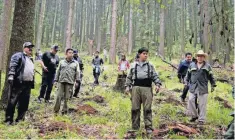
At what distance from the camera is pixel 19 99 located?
8.08 m

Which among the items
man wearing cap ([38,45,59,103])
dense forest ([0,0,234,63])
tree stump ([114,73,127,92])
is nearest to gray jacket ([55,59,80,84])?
man wearing cap ([38,45,59,103])

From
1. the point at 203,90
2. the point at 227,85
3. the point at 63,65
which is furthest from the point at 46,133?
the point at 227,85

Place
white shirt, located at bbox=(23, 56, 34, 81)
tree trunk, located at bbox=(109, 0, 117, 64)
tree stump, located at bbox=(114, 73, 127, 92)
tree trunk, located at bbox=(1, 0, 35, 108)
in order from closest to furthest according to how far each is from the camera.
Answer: white shirt, located at bbox=(23, 56, 34, 81) < tree trunk, located at bbox=(1, 0, 35, 108) < tree stump, located at bbox=(114, 73, 127, 92) < tree trunk, located at bbox=(109, 0, 117, 64)

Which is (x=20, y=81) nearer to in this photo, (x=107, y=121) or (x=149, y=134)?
(x=107, y=121)

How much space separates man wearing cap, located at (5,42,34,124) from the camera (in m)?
7.75

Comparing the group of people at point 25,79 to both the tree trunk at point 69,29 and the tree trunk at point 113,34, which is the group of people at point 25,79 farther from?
the tree trunk at point 113,34

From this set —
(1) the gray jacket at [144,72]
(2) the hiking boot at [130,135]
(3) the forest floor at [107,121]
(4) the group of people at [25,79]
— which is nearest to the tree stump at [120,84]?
(3) the forest floor at [107,121]

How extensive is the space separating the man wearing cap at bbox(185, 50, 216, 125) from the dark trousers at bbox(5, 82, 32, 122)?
452cm

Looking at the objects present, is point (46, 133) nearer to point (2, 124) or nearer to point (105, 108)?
point (2, 124)

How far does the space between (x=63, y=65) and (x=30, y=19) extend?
5.46ft

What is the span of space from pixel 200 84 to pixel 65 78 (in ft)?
12.5

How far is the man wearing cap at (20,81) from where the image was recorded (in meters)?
7.75

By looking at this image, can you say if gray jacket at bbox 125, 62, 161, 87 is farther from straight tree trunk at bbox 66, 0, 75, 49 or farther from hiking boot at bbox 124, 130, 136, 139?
straight tree trunk at bbox 66, 0, 75, 49

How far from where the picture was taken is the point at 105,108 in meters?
10.5
